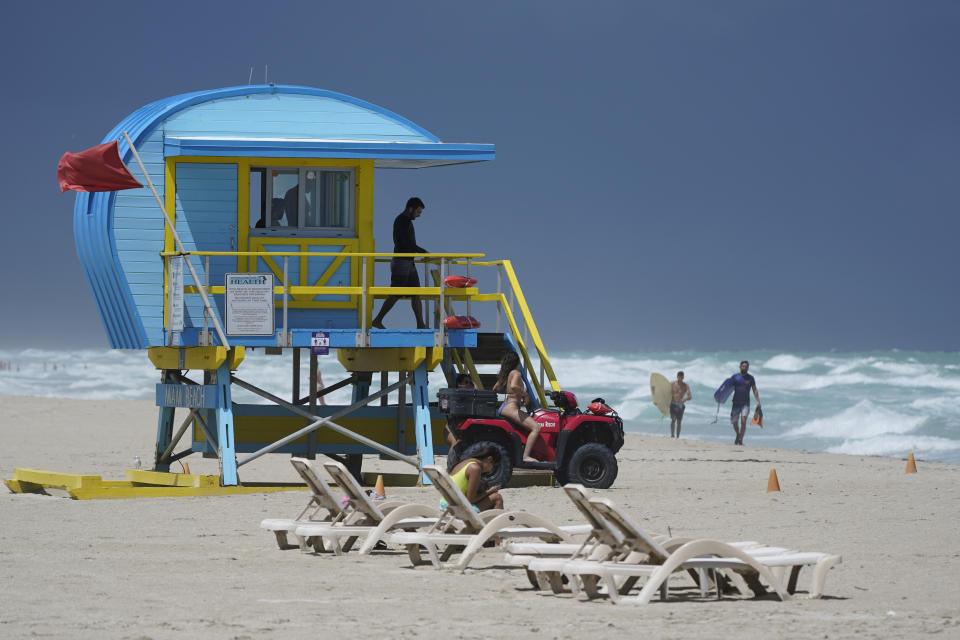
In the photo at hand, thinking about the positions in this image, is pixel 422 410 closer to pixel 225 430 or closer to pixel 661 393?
pixel 225 430

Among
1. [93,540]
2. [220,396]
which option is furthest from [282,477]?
[93,540]

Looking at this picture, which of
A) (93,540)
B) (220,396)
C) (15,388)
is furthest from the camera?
(15,388)

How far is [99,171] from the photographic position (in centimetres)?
1733

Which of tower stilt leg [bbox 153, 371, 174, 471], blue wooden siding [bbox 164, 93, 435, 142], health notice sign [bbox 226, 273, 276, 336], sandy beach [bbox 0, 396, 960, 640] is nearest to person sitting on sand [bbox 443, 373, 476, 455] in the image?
sandy beach [bbox 0, 396, 960, 640]

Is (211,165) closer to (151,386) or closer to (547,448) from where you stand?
(547,448)

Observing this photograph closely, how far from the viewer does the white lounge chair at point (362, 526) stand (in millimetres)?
12352

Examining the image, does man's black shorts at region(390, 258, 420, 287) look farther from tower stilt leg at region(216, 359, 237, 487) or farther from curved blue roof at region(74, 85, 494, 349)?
tower stilt leg at region(216, 359, 237, 487)

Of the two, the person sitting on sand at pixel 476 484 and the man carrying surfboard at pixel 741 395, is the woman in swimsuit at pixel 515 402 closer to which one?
the person sitting on sand at pixel 476 484

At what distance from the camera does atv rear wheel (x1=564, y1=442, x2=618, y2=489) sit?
59.1 ft

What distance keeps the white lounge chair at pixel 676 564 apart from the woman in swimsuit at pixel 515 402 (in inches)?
285

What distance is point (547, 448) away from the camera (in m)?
18.0

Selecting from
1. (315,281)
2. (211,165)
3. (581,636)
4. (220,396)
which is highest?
(211,165)

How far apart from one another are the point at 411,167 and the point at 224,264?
286 centimetres

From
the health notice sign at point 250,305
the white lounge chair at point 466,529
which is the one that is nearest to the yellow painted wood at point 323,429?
the health notice sign at point 250,305
